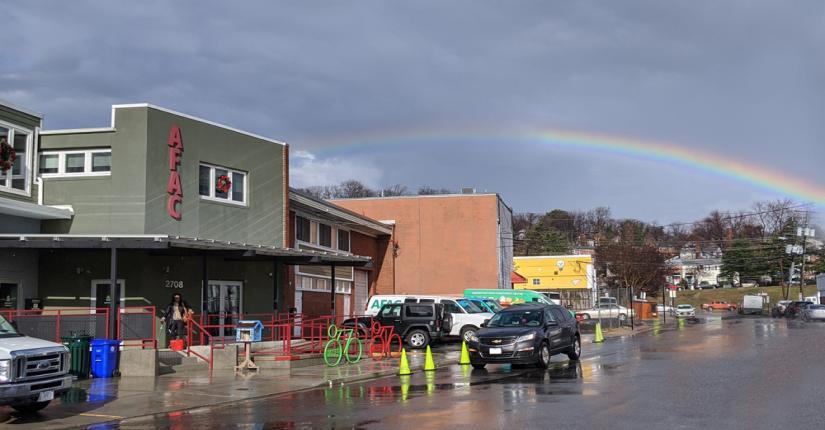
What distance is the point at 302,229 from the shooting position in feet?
111

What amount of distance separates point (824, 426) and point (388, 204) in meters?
40.3

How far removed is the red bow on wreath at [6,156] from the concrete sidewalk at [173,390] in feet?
26.3

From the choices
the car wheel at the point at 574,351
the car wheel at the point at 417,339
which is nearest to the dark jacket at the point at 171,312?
the car wheel at the point at 417,339

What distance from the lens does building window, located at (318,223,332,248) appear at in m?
36.2

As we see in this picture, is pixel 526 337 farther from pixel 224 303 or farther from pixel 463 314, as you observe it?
pixel 224 303

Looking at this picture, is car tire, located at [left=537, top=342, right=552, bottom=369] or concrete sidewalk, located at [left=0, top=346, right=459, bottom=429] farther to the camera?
car tire, located at [left=537, top=342, right=552, bottom=369]

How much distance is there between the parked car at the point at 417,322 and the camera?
2755cm

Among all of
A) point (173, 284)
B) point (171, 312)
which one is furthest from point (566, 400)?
point (173, 284)

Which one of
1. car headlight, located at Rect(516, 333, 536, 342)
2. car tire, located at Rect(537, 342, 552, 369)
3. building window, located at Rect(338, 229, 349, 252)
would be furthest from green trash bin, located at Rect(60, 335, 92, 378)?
building window, located at Rect(338, 229, 349, 252)

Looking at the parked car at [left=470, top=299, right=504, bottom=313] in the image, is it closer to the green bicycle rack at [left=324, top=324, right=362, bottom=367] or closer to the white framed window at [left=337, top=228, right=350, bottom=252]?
the green bicycle rack at [left=324, top=324, right=362, bottom=367]

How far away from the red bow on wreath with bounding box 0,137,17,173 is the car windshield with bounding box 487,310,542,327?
1480 centimetres

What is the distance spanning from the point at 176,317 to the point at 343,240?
1824 centimetres

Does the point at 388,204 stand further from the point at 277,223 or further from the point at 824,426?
the point at 824,426

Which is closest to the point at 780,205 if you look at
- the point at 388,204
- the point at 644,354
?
the point at 388,204
